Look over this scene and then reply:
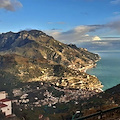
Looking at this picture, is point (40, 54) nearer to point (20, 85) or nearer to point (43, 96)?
point (20, 85)

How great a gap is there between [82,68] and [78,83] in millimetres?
72087

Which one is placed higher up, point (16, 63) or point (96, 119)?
point (16, 63)

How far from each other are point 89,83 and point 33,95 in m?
48.3

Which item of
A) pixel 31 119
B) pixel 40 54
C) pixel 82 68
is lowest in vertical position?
pixel 31 119

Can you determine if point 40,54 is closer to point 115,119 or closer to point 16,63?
point 16,63

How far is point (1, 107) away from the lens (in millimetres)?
23844

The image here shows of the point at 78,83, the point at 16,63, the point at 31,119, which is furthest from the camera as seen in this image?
the point at 16,63

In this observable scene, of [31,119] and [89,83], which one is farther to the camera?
[89,83]

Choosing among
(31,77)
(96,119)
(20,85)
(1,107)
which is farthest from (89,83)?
(96,119)

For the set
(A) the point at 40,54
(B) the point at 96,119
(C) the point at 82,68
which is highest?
(A) the point at 40,54

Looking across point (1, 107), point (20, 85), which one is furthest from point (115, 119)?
point (20, 85)

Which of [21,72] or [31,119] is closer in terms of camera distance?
[31,119]

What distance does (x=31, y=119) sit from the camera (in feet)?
106

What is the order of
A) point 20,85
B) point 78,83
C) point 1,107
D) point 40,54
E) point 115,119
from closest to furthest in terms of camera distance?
point 115,119 < point 1,107 < point 20,85 < point 78,83 < point 40,54
